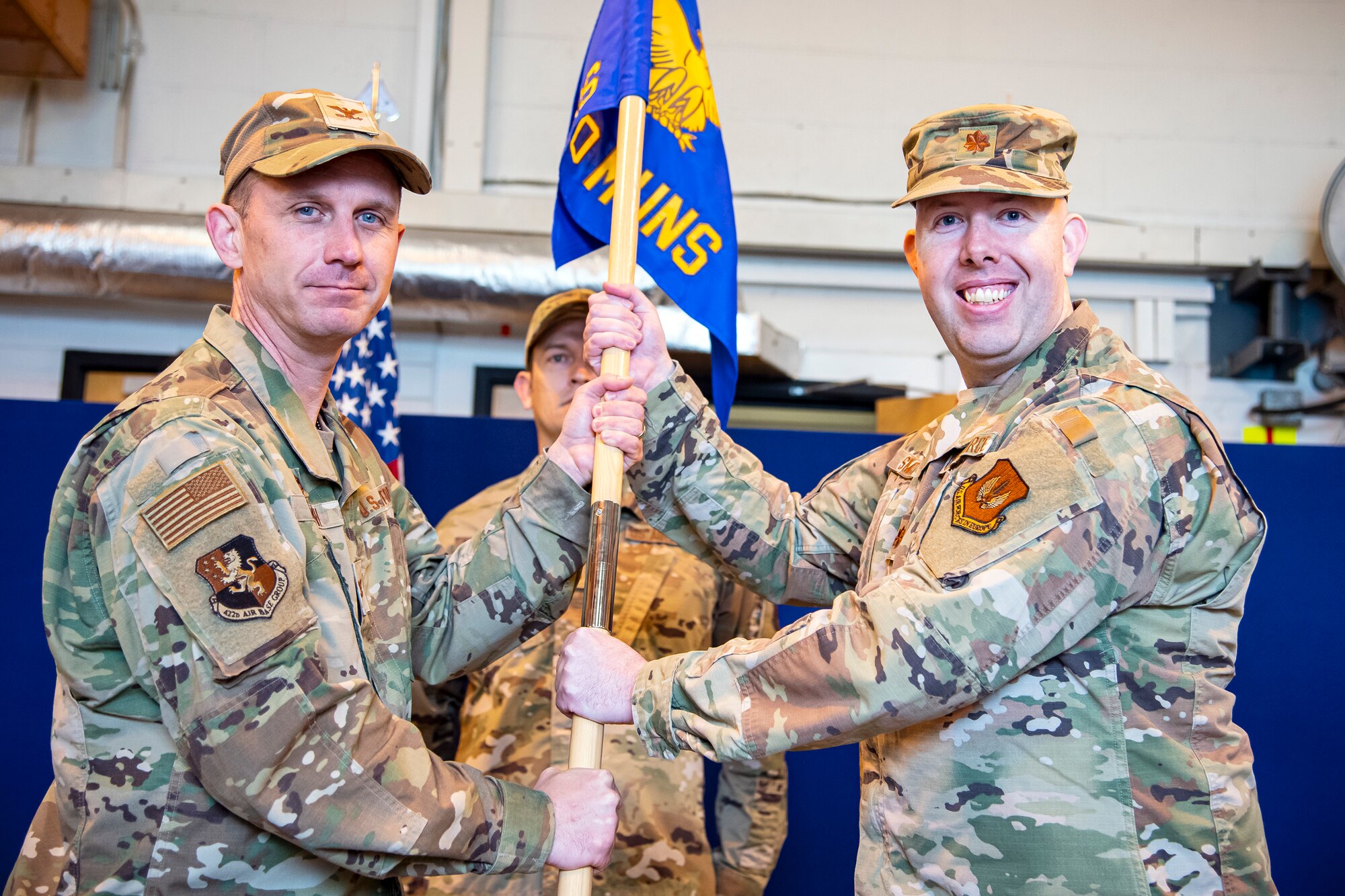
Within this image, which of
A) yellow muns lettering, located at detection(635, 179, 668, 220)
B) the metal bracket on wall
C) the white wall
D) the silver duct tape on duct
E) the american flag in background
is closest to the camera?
yellow muns lettering, located at detection(635, 179, 668, 220)

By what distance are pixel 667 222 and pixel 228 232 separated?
720mm

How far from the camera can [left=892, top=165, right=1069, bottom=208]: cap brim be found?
1.59m

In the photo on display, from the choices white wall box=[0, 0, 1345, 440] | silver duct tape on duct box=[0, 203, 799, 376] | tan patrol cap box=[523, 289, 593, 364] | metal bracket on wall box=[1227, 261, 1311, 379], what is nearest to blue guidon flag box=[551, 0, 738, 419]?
tan patrol cap box=[523, 289, 593, 364]

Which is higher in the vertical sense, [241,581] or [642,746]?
[241,581]

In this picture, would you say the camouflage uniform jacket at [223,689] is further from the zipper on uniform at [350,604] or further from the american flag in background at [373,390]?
the american flag in background at [373,390]

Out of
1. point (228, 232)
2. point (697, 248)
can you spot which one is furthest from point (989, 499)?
point (228, 232)

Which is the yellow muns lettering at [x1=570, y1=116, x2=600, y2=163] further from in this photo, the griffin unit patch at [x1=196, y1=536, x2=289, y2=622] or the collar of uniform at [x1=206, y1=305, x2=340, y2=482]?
the griffin unit patch at [x1=196, y1=536, x2=289, y2=622]

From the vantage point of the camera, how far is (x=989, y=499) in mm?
1415

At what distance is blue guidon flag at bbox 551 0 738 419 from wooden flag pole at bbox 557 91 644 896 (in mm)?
66

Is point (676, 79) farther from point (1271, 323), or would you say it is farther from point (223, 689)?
point (1271, 323)

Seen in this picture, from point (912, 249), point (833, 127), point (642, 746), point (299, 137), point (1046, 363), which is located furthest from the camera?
point (833, 127)

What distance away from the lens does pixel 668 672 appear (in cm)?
152

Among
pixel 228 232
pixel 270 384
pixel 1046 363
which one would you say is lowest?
pixel 270 384

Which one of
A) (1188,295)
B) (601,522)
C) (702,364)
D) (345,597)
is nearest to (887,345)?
(702,364)
